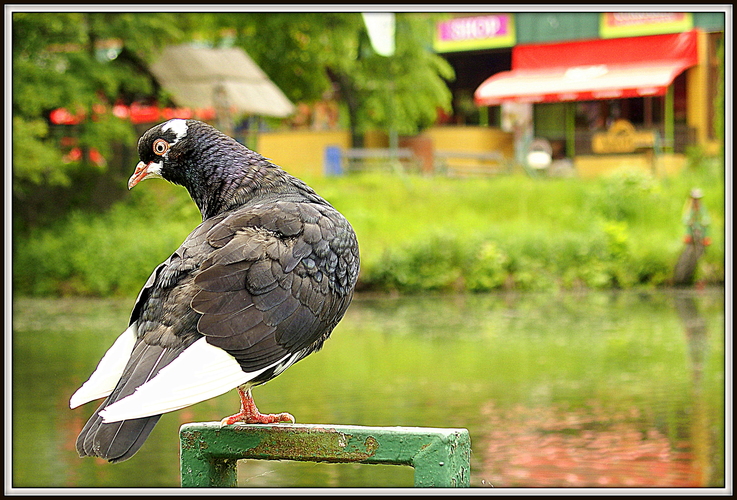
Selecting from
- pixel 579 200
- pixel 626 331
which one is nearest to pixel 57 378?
pixel 626 331

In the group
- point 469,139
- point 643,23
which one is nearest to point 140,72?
point 469,139

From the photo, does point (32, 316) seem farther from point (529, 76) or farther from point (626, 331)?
point (529, 76)

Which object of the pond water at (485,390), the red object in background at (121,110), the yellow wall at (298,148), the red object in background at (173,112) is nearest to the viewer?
the pond water at (485,390)

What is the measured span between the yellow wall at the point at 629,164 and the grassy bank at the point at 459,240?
6.74 feet

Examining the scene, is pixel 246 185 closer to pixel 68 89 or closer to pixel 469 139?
pixel 68 89

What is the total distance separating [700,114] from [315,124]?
343 inches

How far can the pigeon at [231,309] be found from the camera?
8.02 feet

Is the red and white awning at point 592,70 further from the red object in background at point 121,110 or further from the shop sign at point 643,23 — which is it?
the red object in background at point 121,110

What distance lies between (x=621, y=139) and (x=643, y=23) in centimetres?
241

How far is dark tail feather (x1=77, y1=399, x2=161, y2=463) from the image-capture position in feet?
7.82

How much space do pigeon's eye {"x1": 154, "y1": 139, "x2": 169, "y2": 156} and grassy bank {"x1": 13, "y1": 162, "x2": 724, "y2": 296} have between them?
12271mm

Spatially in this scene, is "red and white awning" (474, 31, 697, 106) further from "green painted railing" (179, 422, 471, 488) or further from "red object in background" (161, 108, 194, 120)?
"green painted railing" (179, 422, 471, 488)

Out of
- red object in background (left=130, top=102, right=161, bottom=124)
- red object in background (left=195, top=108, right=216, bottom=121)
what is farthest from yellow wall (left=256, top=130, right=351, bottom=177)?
red object in background (left=130, top=102, right=161, bottom=124)

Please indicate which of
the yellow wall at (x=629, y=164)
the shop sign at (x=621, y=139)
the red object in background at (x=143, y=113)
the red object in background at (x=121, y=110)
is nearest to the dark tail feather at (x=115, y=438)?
the red object in background at (x=121, y=110)
